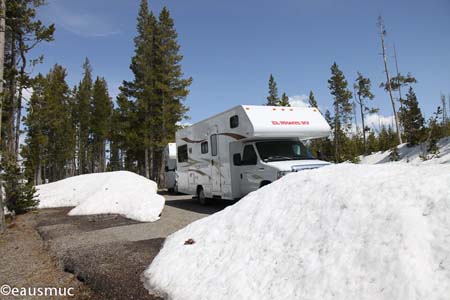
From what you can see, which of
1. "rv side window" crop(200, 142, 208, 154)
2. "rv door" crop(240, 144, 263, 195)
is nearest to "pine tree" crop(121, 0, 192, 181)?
"rv side window" crop(200, 142, 208, 154)

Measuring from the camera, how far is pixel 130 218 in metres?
10.0

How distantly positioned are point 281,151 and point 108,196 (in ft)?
22.4

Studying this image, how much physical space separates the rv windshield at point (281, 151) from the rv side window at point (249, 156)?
0.23m

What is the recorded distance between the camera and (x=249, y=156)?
10.3m

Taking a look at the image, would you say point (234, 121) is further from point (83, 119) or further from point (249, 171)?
point (83, 119)

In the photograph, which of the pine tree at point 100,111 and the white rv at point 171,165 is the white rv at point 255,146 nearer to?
the white rv at point 171,165

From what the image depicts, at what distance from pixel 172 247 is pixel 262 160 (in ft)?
16.4

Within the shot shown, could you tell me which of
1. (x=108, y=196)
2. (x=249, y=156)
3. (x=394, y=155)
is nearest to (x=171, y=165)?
(x=108, y=196)

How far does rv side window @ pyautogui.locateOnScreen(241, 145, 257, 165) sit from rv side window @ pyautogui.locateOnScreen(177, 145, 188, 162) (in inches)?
189

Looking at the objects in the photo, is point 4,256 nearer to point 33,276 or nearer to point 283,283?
point 33,276

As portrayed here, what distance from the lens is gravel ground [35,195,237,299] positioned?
4458 millimetres

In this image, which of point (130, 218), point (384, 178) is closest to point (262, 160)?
point (130, 218)

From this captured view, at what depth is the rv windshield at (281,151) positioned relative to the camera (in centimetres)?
997

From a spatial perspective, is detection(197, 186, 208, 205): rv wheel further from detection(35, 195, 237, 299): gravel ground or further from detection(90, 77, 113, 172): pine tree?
detection(90, 77, 113, 172): pine tree
